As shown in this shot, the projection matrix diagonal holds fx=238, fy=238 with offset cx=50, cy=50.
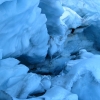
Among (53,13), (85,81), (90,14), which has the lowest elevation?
(85,81)

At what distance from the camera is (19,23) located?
1.52 metres

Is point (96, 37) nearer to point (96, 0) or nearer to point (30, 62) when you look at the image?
point (96, 0)

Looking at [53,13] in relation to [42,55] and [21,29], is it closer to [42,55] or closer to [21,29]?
[42,55]

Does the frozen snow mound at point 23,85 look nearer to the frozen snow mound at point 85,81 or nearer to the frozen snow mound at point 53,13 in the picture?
the frozen snow mound at point 85,81

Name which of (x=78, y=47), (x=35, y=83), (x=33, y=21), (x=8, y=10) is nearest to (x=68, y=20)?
(x=78, y=47)

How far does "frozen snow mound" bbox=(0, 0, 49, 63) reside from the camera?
1366mm

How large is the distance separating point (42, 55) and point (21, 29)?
49 cm

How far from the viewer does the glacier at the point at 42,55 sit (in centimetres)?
146

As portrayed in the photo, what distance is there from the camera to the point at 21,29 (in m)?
1.59

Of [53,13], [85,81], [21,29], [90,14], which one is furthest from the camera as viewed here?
[90,14]

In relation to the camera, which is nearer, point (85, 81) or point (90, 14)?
point (85, 81)

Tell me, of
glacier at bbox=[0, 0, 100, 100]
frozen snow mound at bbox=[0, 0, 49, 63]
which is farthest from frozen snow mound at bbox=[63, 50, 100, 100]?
frozen snow mound at bbox=[0, 0, 49, 63]

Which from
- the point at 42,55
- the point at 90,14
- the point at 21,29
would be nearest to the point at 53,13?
the point at 42,55

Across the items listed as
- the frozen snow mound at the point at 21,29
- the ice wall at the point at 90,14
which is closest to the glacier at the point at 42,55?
the frozen snow mound at the point at 21,29
